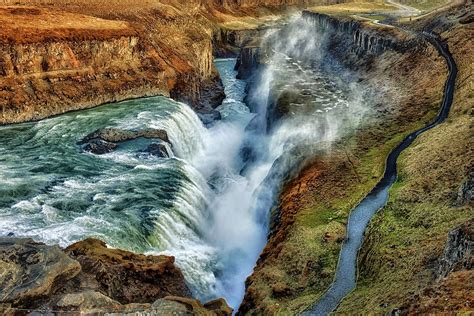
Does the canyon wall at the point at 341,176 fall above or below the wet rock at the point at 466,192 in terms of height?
below

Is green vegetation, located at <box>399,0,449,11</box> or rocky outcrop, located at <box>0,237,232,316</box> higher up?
green vegetation, located at <box>399,0,449,11</box>

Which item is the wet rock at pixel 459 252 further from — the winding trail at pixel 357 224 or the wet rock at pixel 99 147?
the wet rock at pixel 99 147

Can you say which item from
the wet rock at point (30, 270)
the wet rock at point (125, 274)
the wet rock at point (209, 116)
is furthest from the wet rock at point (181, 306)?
the wet rock at point (209, 116)

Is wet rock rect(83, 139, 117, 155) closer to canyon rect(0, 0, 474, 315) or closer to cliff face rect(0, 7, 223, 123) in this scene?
canyon rect(0, 0, 474, 315)

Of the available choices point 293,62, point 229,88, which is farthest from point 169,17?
point 293,62

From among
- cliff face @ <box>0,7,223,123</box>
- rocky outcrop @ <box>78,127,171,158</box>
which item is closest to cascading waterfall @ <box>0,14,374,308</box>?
rocky outcrop @ <box>78,127,171,158</box>

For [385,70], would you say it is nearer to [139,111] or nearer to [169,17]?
[139,111]
